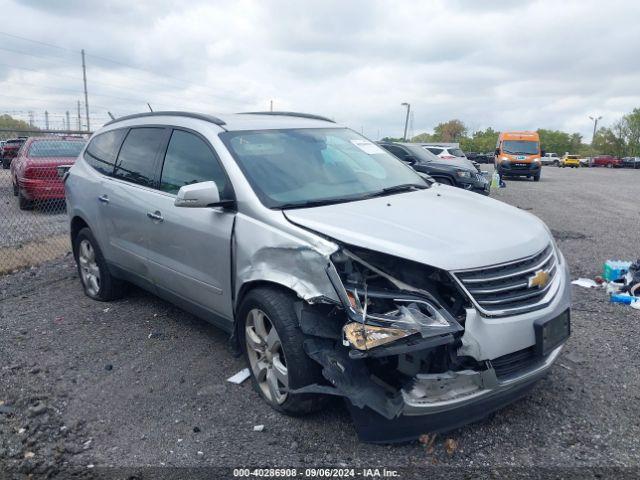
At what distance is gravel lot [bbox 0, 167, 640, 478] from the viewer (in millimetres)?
3043

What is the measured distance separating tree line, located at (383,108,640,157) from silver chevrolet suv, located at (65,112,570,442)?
259ft

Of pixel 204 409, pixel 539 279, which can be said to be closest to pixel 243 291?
pixel 204 409

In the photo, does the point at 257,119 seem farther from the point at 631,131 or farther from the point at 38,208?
the point at 631,131

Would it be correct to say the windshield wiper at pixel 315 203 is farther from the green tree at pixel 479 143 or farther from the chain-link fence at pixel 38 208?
the green tree at pixel 479 143

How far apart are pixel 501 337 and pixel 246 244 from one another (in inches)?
64.2

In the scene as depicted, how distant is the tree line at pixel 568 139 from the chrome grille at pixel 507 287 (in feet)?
262

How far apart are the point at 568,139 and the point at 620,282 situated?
124454mm

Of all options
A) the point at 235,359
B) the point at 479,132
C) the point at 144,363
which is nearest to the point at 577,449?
the point at 235,359

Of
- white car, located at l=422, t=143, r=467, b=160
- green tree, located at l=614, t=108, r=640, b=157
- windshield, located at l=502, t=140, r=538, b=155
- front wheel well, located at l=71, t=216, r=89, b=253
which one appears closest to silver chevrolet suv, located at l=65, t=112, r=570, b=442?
front wheel well, located at l=71, t=216, r=89, b=253

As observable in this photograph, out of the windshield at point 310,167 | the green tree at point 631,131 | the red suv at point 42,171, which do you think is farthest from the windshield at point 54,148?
the green tree at point 631,131

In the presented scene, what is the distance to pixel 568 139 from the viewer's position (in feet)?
387

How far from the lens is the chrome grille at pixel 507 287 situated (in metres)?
2.90

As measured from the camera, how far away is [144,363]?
429cm

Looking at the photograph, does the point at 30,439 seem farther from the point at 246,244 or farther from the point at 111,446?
the point at 246,244
